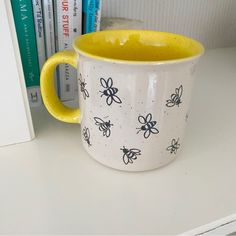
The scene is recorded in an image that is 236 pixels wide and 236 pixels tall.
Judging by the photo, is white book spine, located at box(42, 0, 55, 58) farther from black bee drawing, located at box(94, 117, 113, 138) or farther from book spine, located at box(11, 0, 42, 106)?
black bee drawing, located at box(94, 117, 113, 138)

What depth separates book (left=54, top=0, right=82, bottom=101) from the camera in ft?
1.13

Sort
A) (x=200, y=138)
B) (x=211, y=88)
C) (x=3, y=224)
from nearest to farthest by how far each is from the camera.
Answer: (x=3, y=224), (x=200, y=138), (x=211, y=88)

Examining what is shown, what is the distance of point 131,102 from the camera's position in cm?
24

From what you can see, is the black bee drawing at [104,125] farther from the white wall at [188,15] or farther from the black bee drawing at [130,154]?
the white wall at [188,15]

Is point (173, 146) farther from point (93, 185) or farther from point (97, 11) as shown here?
point (97, 11)

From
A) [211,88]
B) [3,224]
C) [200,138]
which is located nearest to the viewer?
[3,224]

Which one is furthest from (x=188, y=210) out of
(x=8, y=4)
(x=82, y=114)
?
(x=8, y=4)

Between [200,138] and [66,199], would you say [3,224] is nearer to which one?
[66,199]

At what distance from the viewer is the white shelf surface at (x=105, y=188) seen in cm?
23

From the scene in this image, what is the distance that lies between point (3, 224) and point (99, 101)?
13 centimetres

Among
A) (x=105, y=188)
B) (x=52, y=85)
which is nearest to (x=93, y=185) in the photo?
(x=105, y=188)

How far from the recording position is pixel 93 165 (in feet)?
0.96

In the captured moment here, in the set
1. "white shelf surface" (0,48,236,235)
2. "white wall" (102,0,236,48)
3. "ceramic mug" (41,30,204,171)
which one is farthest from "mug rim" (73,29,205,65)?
"white wall" (102,0,236,48)

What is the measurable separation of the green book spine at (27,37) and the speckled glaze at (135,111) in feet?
0.41
